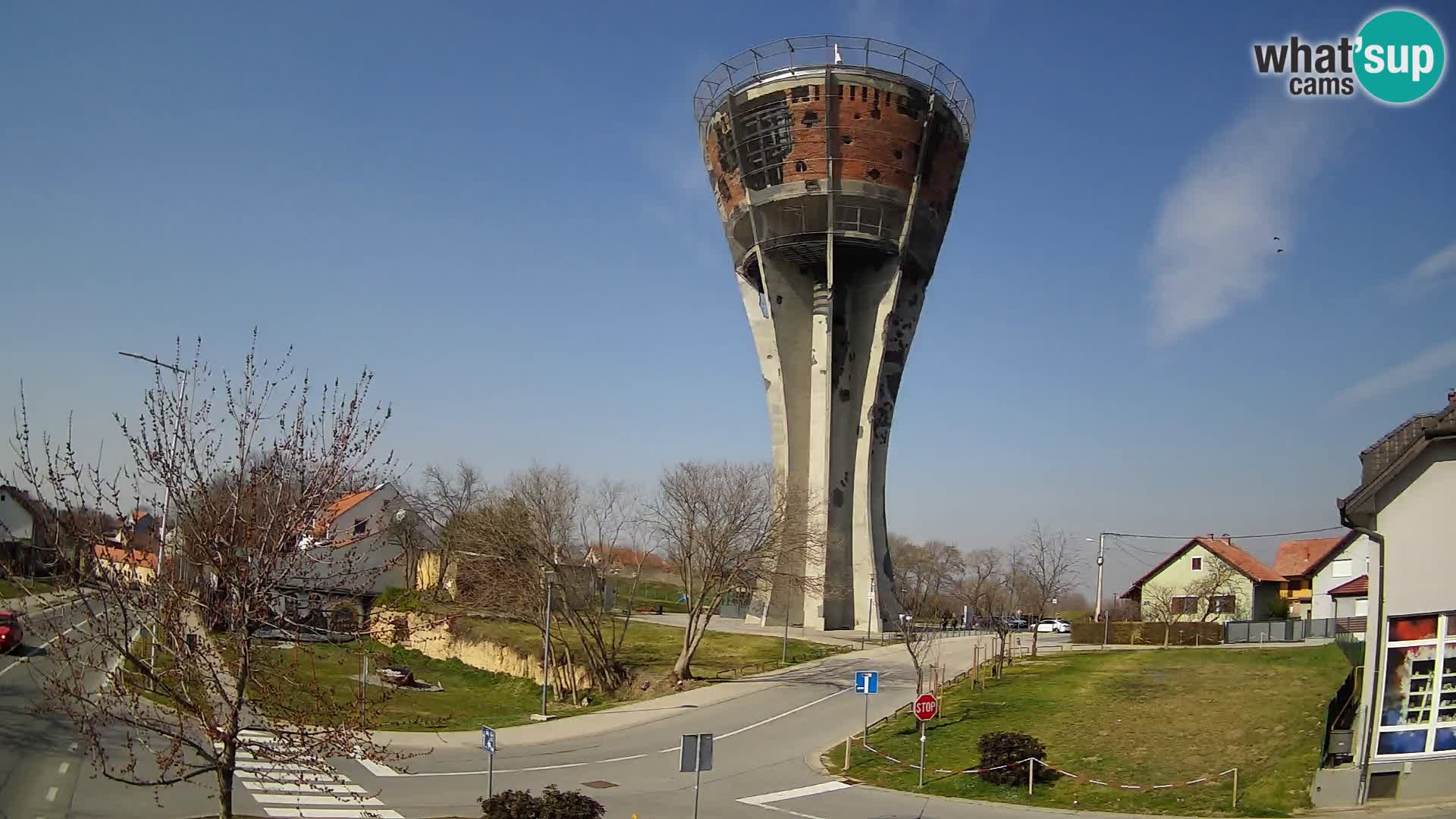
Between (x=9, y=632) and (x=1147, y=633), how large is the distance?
4865 centimetres

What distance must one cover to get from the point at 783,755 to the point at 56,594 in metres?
18.3

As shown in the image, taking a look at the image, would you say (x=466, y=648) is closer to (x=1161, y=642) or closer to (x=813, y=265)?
(x=813, y=265)

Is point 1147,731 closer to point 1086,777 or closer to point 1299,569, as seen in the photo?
point 1086,777

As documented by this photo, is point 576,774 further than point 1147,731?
No

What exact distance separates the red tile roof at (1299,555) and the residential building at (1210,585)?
4.45 ft

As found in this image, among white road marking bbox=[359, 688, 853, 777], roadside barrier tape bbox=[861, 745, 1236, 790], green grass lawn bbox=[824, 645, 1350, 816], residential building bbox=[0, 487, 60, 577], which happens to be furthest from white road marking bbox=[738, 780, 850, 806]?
residential building bbox=[0, 487, 60, 577]

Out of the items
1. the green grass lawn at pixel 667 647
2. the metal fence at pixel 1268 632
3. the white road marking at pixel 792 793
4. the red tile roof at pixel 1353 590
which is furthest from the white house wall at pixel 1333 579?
the white road marking at pixel 792 793

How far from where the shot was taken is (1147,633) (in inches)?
1959

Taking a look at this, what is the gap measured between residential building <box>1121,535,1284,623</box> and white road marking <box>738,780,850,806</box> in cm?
4708

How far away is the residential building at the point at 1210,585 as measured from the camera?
214ft

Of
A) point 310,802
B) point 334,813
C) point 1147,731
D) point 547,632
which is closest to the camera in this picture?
point 334,813

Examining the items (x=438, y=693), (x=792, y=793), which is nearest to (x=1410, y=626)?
(x=792, y=793)

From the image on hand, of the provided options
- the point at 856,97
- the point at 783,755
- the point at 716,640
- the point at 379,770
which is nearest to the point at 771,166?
the point at 856,97

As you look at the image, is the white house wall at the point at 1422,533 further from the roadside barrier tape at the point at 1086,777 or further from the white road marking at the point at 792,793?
the white road marking at the point at 792,793
